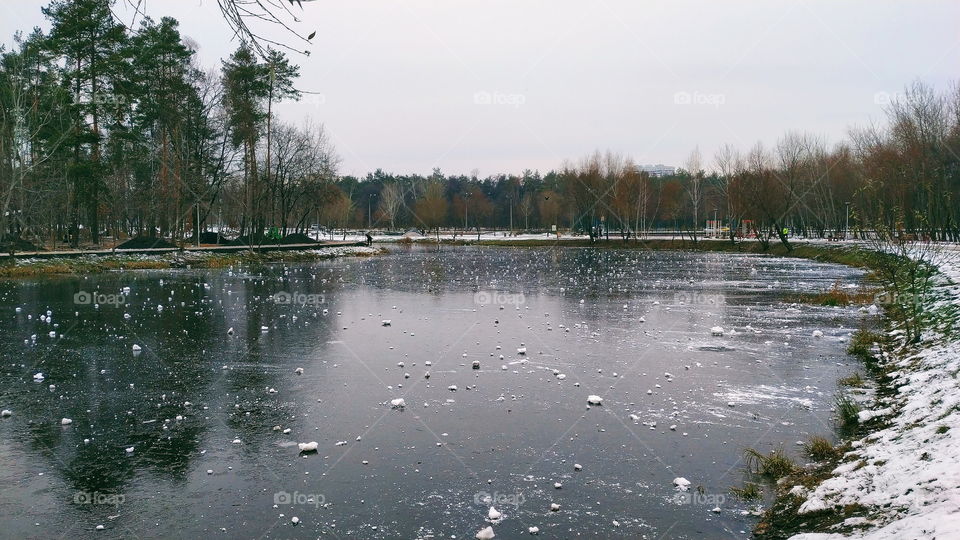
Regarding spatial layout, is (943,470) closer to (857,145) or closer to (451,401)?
(451,401)

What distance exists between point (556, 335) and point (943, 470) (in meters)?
12.0

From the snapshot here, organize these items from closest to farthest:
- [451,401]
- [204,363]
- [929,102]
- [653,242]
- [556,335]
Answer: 1. [451,401]
2. [204,363]
3. [556,335]
4. [929,102]
5. [653,242]

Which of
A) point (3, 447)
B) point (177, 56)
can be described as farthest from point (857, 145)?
point (3, 447)

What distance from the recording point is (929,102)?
2126 inches

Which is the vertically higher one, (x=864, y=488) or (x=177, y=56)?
(x=177, y=56)
